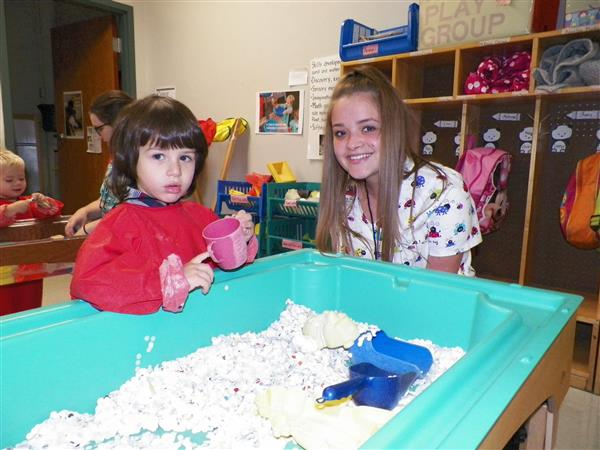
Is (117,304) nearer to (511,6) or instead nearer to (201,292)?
(201,292)

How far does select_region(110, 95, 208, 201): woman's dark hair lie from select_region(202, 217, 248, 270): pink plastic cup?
9.4 inches

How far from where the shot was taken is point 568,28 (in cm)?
175

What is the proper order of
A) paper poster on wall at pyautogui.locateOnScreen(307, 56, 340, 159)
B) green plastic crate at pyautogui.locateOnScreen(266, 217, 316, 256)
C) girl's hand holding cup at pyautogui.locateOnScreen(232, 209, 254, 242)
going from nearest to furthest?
girl's hand holding cup at pyautogui.locateOnScreen(232, 209, 254, 242) → green plastic crate at pyautogui.locateOnScreen(266, 217, 316, 256) → paper poster on wall at pyautogui.locateOnScreen(307, 56, 340, 159)

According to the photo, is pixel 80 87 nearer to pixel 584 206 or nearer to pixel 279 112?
pixel 279 112

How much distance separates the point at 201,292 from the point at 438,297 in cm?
47

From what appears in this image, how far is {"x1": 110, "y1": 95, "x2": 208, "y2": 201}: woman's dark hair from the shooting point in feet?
3.40

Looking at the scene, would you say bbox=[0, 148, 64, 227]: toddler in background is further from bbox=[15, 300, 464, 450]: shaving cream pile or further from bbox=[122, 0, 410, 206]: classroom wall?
bbox=[122, 0, 410, 206]: classroom wall

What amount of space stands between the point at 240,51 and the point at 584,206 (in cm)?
259

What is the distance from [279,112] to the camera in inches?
128

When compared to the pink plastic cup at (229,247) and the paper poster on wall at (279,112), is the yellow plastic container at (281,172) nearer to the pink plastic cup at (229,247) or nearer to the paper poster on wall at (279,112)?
the paper poster on wall at (279,112)

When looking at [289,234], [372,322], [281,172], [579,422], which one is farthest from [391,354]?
[281,172]

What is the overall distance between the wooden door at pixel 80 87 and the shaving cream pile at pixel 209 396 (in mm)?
3378

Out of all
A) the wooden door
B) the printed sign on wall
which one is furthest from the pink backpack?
the wooden door

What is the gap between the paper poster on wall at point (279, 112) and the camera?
3119mm
